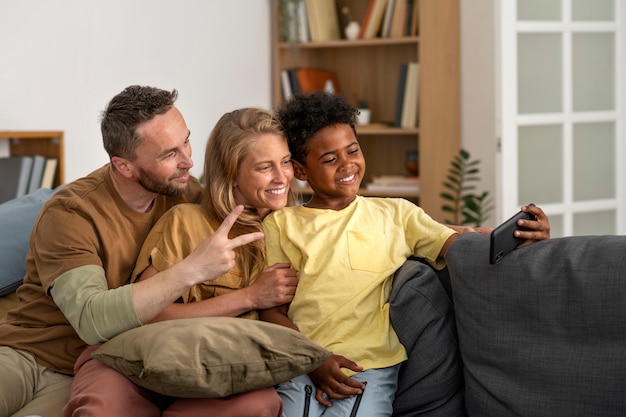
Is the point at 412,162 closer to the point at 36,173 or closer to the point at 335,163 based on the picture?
the point at 36,173

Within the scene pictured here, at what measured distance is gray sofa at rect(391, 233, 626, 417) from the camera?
1.79 m

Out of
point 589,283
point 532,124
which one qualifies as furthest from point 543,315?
point 532,124

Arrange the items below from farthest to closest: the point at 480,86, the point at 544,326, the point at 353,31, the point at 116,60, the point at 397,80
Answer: the point at 397,80
the point at 353,31
the point at 480,86
the point at 116,60
the point at 544,326

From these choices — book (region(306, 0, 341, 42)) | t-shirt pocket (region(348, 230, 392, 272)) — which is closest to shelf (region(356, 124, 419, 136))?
book (region(306, 0, 341, 42))

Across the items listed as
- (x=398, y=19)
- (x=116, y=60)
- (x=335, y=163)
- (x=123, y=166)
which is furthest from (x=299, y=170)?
(x=398, y=19)

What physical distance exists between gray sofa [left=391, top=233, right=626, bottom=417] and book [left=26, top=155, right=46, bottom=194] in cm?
199

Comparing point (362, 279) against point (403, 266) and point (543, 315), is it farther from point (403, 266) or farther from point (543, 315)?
point (543, 315)

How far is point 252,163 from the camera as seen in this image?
2146 mm

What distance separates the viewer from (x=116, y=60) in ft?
14.1

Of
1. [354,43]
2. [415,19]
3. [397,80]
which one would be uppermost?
[415,19]

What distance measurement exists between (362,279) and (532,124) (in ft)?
8.12

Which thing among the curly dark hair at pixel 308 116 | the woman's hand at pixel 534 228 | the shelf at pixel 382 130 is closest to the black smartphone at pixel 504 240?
the woman's hand at pixel 534 228

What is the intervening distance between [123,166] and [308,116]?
1.49 ft

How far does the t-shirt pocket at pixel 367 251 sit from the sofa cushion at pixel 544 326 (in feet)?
0.57
